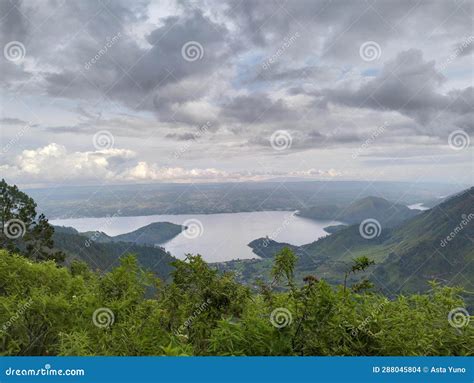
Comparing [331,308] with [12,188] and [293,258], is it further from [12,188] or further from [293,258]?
[12,188]

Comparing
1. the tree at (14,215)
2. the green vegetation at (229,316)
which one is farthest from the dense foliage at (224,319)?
the tree at (14,215)

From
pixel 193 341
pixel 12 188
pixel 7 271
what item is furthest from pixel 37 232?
pixel 193 341

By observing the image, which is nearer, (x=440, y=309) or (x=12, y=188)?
(x=440, y=309)

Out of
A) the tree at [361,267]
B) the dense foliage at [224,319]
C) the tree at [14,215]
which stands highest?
the tree at [14,215]

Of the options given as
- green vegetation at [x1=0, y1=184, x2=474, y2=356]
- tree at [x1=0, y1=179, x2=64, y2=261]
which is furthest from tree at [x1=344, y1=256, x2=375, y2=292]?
tree at [x1=0, y1=179, x2=64, y2=261]

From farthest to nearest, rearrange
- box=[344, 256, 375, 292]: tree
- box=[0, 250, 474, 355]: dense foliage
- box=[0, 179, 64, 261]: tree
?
box=[0, 179, 64, 261]: tree → box=[344, 256, 375, 292]: tree → box=[0, 250, 474, 355]: dense foliage

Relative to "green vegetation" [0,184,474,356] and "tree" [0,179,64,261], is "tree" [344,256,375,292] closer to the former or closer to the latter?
"green vegetation" [0,184,474,356]

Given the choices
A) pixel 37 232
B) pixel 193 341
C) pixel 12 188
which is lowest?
pixel 193 341

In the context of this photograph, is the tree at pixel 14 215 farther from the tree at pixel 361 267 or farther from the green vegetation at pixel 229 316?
A: the tree at pixel 361 267
